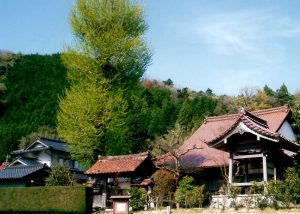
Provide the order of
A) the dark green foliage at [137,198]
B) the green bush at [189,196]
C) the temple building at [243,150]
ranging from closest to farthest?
the temple building at [243,150], the green bush at [189,196], the dark green foliage at [137,198]

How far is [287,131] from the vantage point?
25.9 meters

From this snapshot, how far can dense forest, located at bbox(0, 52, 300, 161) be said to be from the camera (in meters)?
36.2

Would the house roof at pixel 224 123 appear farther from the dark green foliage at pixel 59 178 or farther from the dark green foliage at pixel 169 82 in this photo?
the dark green foliage at pixel 169 82

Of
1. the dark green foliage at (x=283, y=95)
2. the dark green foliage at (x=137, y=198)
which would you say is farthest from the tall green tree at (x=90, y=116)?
the dark green foliage at (x=283, y=95)

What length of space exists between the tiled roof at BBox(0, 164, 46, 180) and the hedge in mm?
11113

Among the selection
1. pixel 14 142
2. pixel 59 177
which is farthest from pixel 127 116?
pixel 14 142

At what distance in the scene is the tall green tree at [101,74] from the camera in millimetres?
24453

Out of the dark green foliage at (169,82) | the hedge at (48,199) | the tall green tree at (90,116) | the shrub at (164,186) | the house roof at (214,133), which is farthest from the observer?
the dark green foliage at (169,82)

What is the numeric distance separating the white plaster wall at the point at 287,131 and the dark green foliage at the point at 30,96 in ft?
126

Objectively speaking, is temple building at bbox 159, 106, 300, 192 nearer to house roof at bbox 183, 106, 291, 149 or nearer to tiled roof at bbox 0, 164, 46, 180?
house roof at bbox 183, 106, 291, 149

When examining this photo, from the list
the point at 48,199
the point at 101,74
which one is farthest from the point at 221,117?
the point at 48,199

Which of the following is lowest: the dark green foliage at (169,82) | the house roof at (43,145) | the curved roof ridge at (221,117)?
the house roof at (43,145)

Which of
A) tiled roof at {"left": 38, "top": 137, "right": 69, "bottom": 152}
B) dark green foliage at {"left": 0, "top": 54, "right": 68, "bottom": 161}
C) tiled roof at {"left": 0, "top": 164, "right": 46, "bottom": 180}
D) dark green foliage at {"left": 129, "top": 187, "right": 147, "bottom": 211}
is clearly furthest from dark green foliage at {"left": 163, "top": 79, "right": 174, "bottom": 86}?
dark green foliage at {"left": 129, "top": 187, "right": 147, "bottom": 211}

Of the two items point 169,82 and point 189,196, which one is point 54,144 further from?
point 169,82
